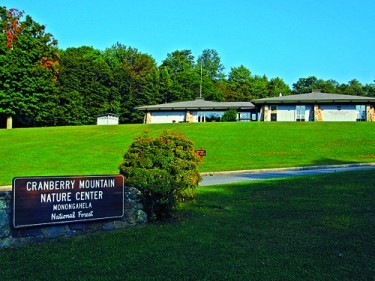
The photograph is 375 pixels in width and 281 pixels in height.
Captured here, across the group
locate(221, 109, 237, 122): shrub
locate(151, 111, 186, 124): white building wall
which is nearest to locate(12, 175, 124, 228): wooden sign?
locate(221, 109, 237, 122): shrub

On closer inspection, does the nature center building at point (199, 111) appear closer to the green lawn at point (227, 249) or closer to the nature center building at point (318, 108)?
the nature center building at point (318, 108)

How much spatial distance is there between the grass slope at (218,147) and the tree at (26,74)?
1499cm

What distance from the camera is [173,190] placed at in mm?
8375

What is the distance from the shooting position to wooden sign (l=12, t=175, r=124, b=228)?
6.70 meters

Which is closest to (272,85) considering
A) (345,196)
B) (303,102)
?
(303,102)

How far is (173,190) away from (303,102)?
49.1 m

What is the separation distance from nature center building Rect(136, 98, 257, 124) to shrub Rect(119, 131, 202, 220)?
49457mm

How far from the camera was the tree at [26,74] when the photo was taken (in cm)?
5588

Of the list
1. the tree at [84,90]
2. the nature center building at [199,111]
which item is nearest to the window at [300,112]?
the nature center building at [199,111]

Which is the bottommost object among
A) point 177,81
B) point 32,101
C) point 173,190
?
point 173,190

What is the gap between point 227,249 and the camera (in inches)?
248

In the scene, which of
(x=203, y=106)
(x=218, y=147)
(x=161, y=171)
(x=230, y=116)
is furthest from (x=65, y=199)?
(x=203, y=106)

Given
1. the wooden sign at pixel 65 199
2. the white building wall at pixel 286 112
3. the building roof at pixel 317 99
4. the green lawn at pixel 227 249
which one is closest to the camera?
the green lawn at pixel 227 249

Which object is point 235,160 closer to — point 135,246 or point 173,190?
point 173,190
